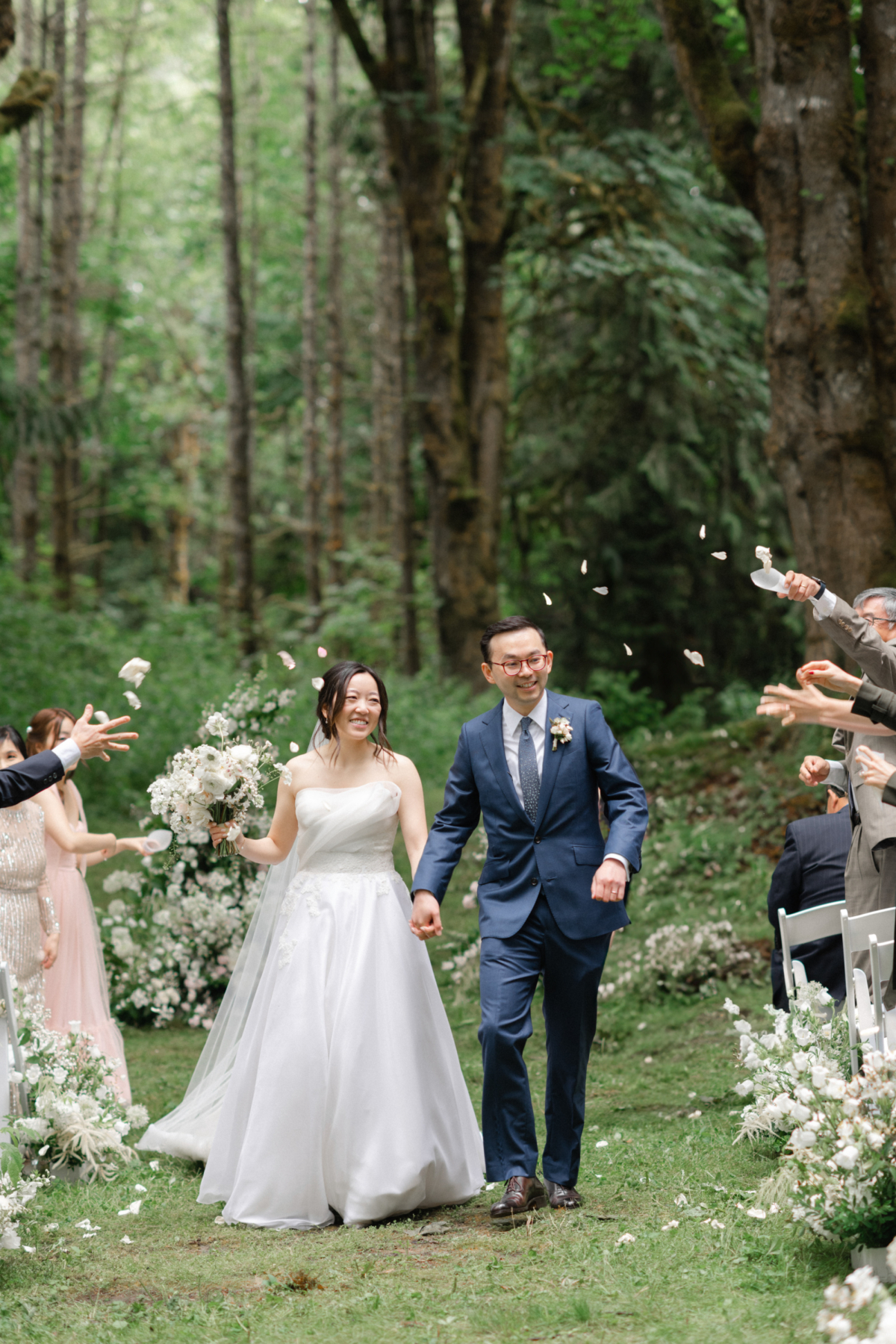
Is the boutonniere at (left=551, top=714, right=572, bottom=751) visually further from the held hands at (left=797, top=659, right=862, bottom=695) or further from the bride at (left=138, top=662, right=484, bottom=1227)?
the held hands at (left=797, top=659, right=862, bottom=695)

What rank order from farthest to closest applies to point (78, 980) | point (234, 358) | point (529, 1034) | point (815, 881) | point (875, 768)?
point (234, 358), point (78, 980), point (815, 881), point (529, 1034), point (875, 768)

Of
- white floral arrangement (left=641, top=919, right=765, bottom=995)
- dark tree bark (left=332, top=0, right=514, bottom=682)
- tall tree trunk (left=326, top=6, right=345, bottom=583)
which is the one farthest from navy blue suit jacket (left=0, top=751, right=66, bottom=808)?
tall tree trunk (left=326, top=6, right=345, bottom=583)

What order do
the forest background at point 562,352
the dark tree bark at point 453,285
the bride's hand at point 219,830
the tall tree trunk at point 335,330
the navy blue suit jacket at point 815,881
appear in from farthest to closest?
the tall tree trunk at point 335,330 → the dark tree bark at point 453,285 → the forest background at point 562,352 → the navy blue suit jacket at point 815,881 → the bride's hand at point 219,830

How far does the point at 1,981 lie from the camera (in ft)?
15.9

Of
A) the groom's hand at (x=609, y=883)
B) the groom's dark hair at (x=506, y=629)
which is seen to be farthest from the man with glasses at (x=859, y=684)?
the groom's dark hair at (x=506, y=629)

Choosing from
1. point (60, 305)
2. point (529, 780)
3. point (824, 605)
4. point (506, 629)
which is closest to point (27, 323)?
point (60, 305)

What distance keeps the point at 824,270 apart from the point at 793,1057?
22.6ft

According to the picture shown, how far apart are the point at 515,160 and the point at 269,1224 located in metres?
12.9

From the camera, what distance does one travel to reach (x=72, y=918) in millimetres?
7137

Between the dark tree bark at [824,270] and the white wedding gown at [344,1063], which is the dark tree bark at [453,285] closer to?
the dark tree bark at [824,270]

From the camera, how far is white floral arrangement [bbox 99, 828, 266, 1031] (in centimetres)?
937

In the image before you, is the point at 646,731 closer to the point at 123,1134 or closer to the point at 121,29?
the point at 123,1134

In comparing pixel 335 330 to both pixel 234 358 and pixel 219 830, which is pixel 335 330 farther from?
pixel 219 830

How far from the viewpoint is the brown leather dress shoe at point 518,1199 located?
Result: 4.92 meters
